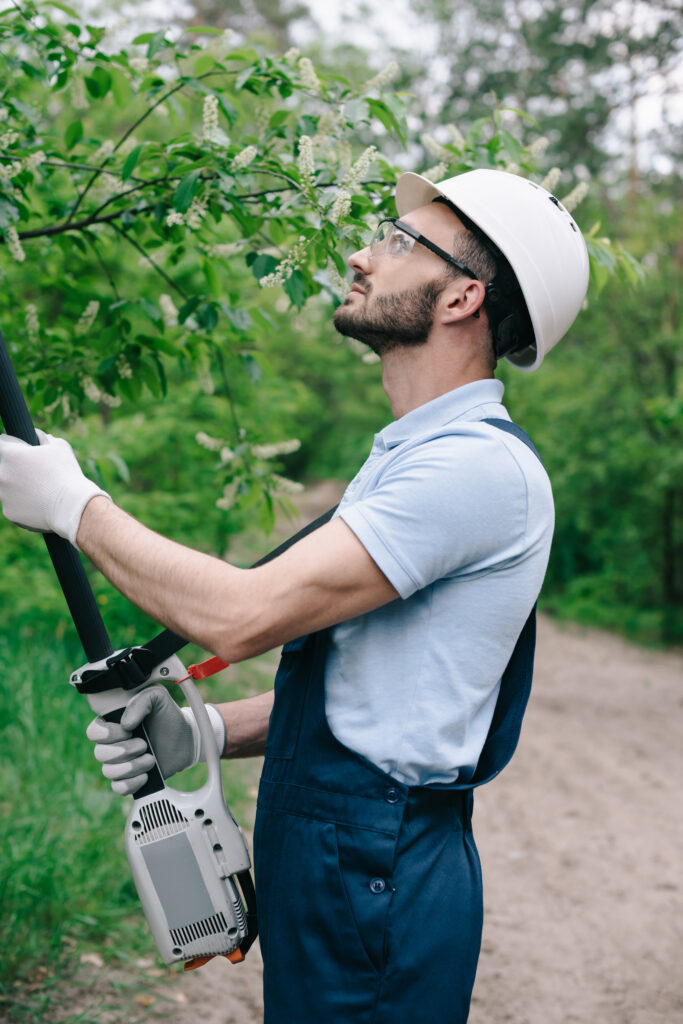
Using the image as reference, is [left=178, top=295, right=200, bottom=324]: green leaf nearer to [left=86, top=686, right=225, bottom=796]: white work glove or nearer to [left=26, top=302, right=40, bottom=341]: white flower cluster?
[left=26, top=302, right=40, bottom=341]: white flower cluster

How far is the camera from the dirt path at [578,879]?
3.62 metres

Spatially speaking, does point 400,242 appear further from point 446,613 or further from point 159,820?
point 159,820

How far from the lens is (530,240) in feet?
6.10

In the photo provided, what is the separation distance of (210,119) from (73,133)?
615 millimetres

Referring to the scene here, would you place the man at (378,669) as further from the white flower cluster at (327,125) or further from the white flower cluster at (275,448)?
the white flower cluster at (275,448)

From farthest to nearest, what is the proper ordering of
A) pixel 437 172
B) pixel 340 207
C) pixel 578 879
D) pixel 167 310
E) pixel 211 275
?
pixel 578 879
pixel 167 310
pixel 211 275
pixel 437 172
pixel 340 207

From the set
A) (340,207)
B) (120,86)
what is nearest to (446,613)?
(340,207)

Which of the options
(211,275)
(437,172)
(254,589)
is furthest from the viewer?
(211,275)

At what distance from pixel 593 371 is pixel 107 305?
9445 millimetres

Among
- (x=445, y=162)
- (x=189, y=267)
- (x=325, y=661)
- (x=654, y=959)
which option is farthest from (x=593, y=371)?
(x=325, y=661)

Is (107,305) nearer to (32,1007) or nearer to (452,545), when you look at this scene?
(452,545)

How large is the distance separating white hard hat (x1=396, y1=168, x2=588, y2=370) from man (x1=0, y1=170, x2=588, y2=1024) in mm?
11

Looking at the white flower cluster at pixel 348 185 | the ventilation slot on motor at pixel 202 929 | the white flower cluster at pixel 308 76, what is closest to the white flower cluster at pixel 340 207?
the white flower cluster at pixel 348 185

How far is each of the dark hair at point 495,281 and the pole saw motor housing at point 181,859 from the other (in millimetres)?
946
